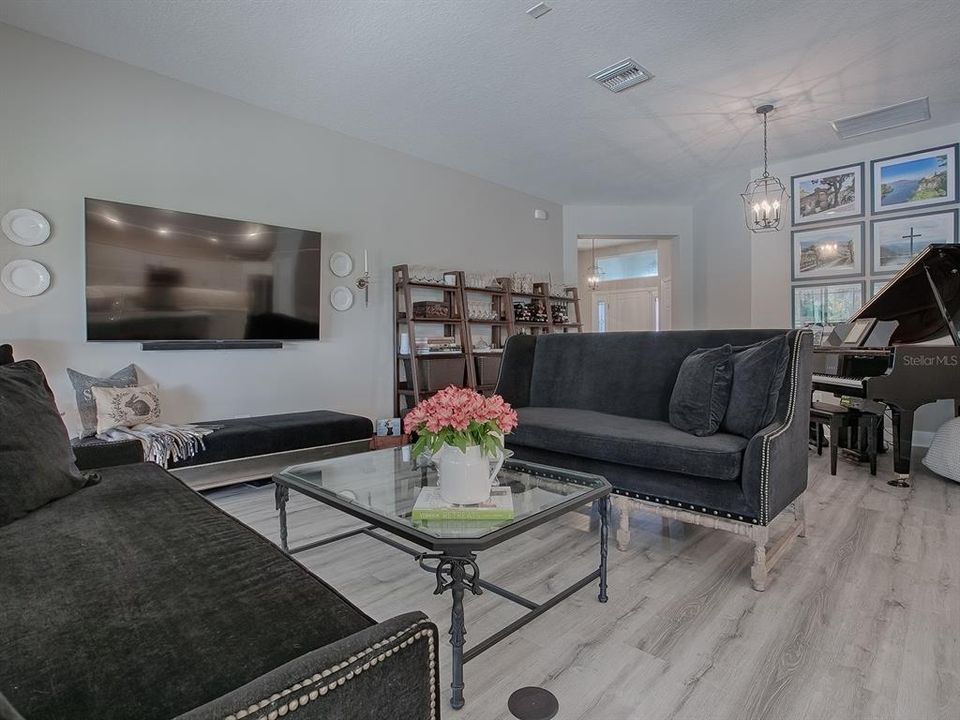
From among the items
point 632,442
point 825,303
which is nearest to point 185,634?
point 632,442

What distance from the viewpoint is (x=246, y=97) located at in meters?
3.81

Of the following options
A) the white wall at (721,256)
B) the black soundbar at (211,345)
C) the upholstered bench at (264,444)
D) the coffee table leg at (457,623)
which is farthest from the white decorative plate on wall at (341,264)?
the white wall at (721,256)

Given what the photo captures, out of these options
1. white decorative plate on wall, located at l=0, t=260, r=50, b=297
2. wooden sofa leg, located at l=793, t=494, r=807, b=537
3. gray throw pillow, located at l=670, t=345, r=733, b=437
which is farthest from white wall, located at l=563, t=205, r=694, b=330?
white decorative plate on wall, located at l=0, t=260, r=50, b=297

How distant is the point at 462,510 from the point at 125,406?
2.56 m

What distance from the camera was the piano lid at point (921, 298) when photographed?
327cm

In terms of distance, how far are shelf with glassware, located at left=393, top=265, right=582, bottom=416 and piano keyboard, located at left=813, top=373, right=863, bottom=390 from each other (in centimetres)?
257

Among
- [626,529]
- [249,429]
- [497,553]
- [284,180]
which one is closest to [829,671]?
[626,529]

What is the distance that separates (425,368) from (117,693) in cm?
402

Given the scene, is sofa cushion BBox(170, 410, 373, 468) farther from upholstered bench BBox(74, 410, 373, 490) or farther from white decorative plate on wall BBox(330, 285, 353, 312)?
white decorative plate on wall BBox(330, 285, 353, 312)

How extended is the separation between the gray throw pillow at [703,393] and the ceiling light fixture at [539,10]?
2.05 meters

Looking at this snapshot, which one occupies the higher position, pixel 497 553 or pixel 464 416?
pixel 464 416

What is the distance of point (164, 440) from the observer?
9.51 ft

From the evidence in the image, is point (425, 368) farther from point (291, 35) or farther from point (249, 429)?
point (291, 35)

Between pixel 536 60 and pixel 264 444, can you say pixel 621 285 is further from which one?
pixel 264 444
